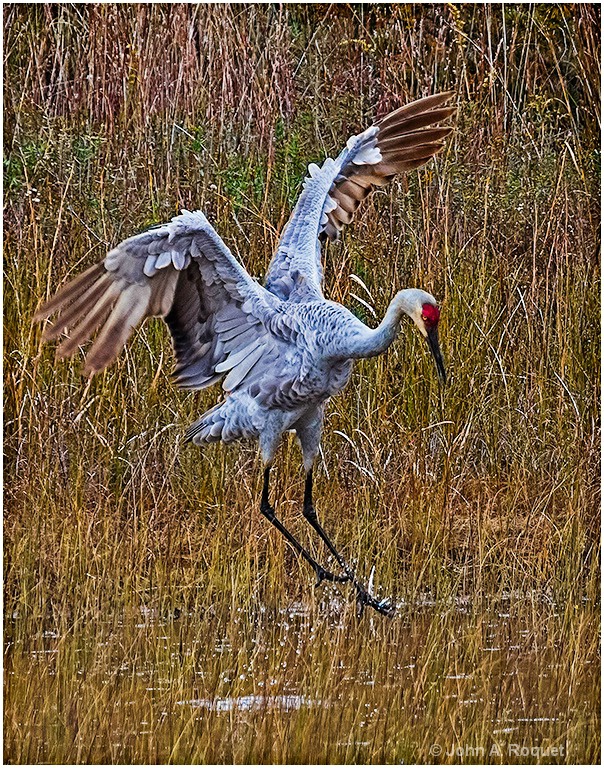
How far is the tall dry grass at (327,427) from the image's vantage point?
4.32 meters

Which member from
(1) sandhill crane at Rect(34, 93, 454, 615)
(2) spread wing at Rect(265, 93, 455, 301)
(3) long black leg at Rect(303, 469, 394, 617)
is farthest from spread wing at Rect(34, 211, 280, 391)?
(3) long black leg at Rect(303, 469, 394, 617)

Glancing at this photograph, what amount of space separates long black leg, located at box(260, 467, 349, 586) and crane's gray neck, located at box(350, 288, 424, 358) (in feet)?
2.29

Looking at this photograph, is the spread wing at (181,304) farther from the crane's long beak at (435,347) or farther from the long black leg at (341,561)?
the crane's long beak at (435,347)

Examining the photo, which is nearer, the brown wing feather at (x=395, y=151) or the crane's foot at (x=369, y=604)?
the crane's foot at (x=369, y=604)

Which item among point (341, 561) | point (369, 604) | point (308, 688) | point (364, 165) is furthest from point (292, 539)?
point (364, 165)

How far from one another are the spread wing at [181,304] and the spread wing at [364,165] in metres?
0.37

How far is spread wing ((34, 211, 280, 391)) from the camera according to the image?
15.1 feet

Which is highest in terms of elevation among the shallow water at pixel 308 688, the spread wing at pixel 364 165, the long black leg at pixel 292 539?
the spread wing at pixel 364 165

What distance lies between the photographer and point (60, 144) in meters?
6.12

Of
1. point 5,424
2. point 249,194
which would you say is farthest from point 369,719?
point 249,194

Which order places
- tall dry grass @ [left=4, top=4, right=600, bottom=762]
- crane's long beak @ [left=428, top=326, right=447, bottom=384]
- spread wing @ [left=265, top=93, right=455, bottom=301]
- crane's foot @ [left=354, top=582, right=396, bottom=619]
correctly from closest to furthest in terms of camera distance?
1. tall dry grass @ [left=4, top=4, right=600, bottom=762]
2. crane's long beak @ [left=428, top=326, right=447, bottom=384]
3. crane's foot @ [left=354, top=582, right=396, bottom=619]
4. spread wing @ [left=265, top=93, right=455, bottom=301]

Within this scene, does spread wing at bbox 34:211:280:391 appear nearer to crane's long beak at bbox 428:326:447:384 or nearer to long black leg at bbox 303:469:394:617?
long black leg at bbox 303:469:394:617

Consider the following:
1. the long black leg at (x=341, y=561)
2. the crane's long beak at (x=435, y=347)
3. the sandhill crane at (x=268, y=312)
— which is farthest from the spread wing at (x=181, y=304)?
the crane's long beak at (x=435, y=347)

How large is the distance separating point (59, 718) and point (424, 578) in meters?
1.54
